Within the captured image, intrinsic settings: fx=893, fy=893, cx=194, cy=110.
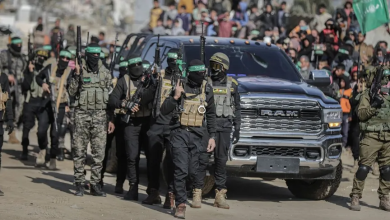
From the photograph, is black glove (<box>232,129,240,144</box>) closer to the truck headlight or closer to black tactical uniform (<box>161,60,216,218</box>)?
black tactical uniform (<box>161,60,216,218</box>)

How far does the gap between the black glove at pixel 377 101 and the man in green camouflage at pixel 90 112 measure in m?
3.54

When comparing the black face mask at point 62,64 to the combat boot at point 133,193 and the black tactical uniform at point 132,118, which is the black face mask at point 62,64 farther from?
the combat boot at point 133,193

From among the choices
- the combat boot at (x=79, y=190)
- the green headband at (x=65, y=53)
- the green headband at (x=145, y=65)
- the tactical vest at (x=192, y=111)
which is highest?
the green headband at (x=145, y=65)

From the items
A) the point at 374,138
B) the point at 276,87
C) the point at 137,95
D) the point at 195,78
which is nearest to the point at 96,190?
the point at 137,95

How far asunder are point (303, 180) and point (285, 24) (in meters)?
12.1

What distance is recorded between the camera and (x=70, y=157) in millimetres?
16750

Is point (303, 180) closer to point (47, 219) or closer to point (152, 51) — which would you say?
point (152, 51)

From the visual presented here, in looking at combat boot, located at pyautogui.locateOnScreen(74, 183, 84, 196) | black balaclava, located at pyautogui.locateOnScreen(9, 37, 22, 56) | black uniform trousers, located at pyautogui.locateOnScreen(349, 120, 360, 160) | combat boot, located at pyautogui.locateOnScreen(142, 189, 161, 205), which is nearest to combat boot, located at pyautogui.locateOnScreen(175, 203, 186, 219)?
combat boot, located at pyautogui.locateOnScreen(142, 189, 161, 205)

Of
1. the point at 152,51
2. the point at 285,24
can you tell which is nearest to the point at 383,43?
the point at 285,24

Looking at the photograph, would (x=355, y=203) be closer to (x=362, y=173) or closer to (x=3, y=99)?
(x=362, y=173)

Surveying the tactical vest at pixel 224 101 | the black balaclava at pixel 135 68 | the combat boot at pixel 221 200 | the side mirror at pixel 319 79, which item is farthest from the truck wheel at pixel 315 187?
the black balaclava at pixel 135 68

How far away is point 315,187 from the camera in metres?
12.8

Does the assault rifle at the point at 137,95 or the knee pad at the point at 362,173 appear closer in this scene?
the assault rifle at the point at 137,95

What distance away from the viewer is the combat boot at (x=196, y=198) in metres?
11.0
